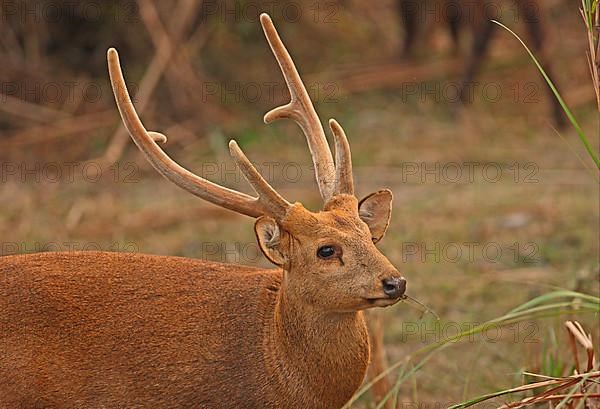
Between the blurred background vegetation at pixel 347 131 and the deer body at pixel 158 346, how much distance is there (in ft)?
5.37

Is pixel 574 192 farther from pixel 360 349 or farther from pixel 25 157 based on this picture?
pixel 360 349

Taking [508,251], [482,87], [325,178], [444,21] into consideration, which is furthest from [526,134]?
[325,178]

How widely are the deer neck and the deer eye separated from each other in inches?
6.6

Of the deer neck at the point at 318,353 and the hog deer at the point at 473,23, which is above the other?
the hog deer at the point at 473,23

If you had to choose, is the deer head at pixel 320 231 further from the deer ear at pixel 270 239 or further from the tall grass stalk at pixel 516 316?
the tall grass stalk at pixel 516 316

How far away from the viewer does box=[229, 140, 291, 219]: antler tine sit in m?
3.27

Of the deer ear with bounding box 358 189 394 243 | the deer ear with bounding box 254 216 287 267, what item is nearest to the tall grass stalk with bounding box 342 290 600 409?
the deer ear with bounding box 358 189 394 243

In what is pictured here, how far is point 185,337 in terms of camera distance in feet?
11.2

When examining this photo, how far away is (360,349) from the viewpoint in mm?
3375

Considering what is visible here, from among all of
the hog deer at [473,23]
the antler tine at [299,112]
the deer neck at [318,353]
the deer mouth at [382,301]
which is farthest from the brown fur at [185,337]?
the hog deer at [473,23]

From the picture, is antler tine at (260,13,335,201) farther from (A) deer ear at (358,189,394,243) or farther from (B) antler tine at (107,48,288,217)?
(B) antler tine at (107,48,288,217)

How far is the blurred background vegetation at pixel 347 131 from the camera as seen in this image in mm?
6473

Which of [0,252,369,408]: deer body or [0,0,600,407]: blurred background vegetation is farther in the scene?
[0,0,600,407]: blurred background vegetation

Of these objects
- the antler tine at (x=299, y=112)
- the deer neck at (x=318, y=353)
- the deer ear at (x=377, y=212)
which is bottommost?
the deer neck at (x=318, y=353)
